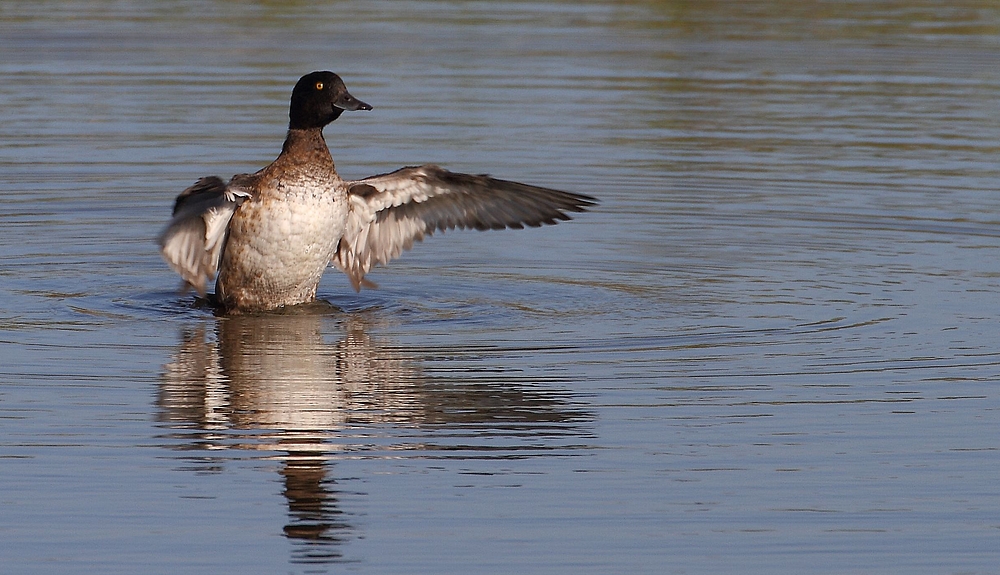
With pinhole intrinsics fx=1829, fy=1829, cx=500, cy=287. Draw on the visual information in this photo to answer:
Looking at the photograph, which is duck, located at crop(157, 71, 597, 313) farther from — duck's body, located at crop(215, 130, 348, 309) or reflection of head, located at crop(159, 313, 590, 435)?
reflection of head, located at crop(159, 313, 590, 435)

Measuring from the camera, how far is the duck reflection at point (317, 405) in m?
7.10

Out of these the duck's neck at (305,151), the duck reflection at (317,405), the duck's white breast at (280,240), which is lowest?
the duck reflection at (317,405)

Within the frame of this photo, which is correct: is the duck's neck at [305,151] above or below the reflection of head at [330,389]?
above

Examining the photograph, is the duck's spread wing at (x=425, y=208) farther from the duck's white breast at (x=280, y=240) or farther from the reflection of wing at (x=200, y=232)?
the reflection of wing at (x=200, y=232)

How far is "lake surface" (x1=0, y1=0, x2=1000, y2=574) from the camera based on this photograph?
21.8 feet

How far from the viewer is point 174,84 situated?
68.3ft

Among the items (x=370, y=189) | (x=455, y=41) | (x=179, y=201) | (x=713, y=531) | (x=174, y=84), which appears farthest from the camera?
(x=455, y=41)

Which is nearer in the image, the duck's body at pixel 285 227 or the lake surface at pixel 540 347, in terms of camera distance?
the lake surface at pixel 540 347

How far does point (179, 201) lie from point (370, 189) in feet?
4.13

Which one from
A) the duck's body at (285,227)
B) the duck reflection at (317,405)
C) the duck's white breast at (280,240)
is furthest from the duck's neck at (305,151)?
the duck reflection at (317,405)

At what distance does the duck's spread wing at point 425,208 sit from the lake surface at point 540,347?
28cm

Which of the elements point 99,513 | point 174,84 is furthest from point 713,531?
point 174,84

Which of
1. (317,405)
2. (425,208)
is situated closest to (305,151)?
(425,208)

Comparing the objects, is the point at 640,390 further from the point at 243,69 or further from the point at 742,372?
the point at 243,69
